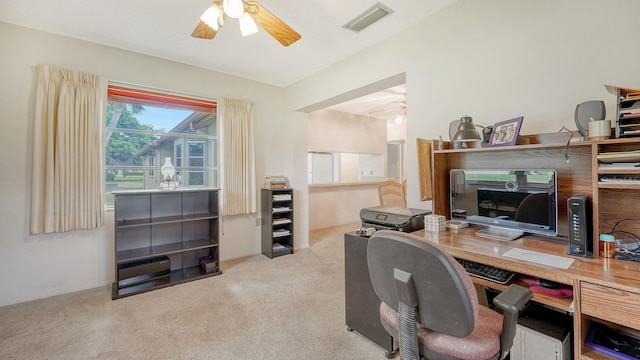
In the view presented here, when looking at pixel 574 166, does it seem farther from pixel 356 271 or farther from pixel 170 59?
pixel 170 59

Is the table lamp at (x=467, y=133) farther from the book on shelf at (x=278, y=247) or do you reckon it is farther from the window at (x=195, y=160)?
the window at (x=195, y=160)

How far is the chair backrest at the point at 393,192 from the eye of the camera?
4.64 meters

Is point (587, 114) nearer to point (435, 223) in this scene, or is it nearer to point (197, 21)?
point (435, 223)

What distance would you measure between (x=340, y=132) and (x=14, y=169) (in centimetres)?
479

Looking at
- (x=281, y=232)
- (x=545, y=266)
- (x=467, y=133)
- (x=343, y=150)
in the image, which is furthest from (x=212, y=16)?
(x=343, y=150)

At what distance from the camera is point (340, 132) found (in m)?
5.89

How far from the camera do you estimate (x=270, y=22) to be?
1997 millimetres

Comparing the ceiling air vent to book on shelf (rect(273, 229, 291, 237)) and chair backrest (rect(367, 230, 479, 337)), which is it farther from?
book on shelf (rect(273, 229, 291, 237))

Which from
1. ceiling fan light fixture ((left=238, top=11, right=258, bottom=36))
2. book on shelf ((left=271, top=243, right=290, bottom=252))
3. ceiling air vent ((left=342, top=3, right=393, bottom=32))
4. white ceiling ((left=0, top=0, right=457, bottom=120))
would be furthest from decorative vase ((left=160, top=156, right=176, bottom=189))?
ceiling air vent ((left=342, top=3, right=393, bottom=32))

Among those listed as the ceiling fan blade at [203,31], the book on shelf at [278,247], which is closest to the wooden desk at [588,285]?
the ceiling fan blade at [203,31]

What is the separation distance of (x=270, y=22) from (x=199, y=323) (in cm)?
241

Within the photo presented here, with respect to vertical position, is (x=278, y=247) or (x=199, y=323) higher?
(x=278, y=247)

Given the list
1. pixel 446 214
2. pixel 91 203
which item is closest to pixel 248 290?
pixel 91 203

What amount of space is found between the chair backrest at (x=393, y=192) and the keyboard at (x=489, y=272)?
10.0 ft
